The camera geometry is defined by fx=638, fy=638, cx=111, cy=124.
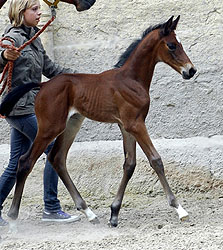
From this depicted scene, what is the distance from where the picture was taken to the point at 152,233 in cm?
429

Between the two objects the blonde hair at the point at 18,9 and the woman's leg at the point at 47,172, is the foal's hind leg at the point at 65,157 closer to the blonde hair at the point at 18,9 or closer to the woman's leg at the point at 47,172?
the woman's leg at the point at 47,172

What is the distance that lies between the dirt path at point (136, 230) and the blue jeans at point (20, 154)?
0.22 metres

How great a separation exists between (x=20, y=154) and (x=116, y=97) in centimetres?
90

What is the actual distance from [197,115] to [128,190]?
968 mm

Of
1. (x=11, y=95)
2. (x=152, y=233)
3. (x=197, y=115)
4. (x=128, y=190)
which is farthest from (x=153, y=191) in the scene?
(x=11, y=95)

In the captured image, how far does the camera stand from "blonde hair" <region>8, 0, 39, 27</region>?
459cm

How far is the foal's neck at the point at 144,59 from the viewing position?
454 centimetres

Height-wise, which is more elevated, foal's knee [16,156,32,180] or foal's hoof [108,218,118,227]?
foal's knee [16,156,32,180]

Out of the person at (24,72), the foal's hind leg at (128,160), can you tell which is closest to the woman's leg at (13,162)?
the person at (24,72)

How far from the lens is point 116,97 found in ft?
14.7

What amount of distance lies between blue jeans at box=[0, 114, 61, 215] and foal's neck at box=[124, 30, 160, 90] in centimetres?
83

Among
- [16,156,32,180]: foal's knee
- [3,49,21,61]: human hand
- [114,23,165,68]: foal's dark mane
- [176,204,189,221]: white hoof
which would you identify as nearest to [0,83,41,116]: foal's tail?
[3,49,21,61]: human hand

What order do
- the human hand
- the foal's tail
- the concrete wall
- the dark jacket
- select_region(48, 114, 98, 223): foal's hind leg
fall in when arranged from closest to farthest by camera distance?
the human hand, the foal's tail, the dark jacket, select_region(48, 114, 98, 223): foal's hind leg, the concrete wall

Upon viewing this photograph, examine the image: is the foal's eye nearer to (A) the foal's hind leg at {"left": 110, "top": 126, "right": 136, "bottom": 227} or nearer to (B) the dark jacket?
(A) the foal's hind leg at {"left": 110, "top": 126, "right": 136, "bottom": 227}
